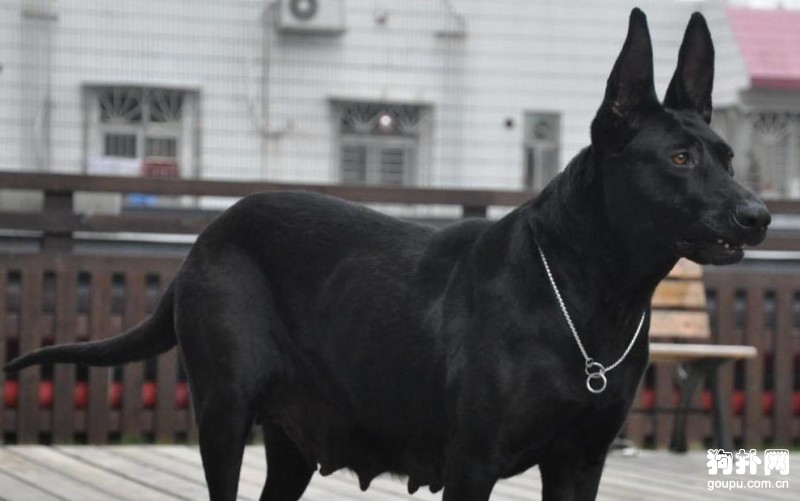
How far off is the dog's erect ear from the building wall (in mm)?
14379

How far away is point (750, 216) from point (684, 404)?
485 centimetres

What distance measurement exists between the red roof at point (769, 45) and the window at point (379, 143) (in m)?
5.86

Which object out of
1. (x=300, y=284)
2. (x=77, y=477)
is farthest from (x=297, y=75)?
(x=300, y=284)

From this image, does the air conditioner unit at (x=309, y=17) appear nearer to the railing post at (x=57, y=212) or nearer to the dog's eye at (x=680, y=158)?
the railing post at (x=57, y=212)

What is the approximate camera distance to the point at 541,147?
2078cm

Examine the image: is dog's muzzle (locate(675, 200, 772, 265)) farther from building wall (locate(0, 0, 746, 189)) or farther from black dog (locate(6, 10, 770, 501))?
building wall (locate(0, 0, 746, 189))

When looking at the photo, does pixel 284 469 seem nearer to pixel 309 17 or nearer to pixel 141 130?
pixel 309 17

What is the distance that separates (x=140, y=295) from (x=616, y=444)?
242 centimetres

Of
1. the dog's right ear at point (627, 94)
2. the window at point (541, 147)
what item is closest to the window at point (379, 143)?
the window at point (541, 147)

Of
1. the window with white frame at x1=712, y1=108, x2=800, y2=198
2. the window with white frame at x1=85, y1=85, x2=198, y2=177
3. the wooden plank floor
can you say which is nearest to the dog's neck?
the wooden plank floor

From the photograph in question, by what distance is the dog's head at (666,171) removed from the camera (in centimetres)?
341

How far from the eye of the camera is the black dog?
354cm

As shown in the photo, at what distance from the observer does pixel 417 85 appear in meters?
19.8

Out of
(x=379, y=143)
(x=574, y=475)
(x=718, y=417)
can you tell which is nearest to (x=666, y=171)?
(x=574, y=475)
